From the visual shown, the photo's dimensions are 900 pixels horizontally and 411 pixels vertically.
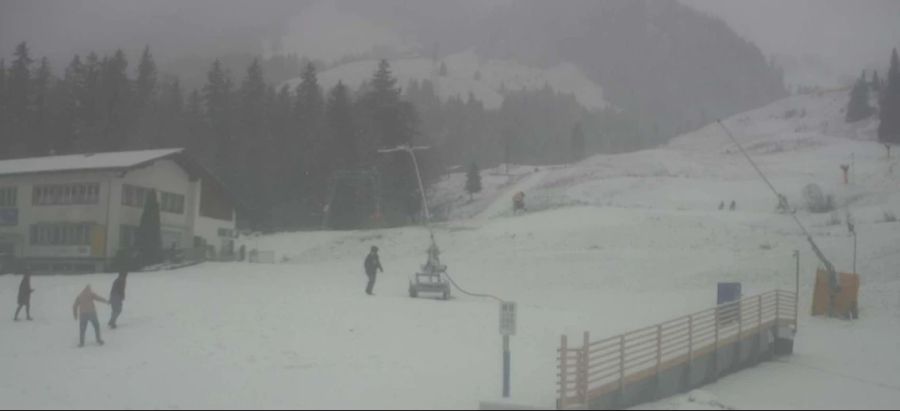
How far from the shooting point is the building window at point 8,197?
46.2 metres

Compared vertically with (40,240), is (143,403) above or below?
below

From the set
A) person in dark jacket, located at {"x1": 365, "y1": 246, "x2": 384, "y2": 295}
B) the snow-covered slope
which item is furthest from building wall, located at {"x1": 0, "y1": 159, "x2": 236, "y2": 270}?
the snow-covered slope

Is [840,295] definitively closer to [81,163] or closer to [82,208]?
[82,208]

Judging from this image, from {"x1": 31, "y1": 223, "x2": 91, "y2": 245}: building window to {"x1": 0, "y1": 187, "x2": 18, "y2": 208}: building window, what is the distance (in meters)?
2.48

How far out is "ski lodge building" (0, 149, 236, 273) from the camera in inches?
1706

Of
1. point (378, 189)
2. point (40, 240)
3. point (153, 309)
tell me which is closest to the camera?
point (153, 309)

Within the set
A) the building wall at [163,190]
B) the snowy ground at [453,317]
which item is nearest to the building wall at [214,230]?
the building wall at [163,190]

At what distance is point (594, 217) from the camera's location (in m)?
54.3

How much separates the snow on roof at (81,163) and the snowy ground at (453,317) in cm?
784

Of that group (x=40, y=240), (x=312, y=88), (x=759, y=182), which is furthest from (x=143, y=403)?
(x=759, y=182)

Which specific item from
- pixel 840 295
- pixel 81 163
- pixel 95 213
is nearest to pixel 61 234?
pixel 95 213

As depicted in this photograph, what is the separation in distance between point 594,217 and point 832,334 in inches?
1072

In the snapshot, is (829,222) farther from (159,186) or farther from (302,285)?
(159,186)

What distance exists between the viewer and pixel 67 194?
44594 millimetres
